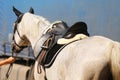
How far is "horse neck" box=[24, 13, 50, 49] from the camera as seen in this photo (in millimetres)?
4363

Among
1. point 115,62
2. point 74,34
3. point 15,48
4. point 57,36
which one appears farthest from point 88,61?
point 15,48

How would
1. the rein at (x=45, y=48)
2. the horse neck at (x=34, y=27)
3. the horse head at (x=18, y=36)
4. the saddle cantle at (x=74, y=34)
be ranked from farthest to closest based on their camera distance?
the horse head at (x=18, y=36) → the horse neck at (x=34, y=27) → the rein at (x=45, y=48) → the saddle cantle at (x=74, y=34)

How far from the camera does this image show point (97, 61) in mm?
2916

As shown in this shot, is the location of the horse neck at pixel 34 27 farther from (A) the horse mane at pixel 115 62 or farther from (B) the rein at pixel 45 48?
(A) the horse mane at pixel 115 62

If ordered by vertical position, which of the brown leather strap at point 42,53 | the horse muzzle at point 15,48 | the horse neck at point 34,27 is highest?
the horse neck at point 34,27

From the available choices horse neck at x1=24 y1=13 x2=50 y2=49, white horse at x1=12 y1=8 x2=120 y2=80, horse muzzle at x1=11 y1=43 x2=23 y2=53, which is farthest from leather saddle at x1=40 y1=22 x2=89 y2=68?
horse muzzle at x1=11 y1=43 x2=23 y2=53

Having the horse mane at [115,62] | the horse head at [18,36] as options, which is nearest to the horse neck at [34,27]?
the horse head at [18,36]

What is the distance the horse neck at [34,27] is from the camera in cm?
436

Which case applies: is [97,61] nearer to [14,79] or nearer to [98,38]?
[98,38]

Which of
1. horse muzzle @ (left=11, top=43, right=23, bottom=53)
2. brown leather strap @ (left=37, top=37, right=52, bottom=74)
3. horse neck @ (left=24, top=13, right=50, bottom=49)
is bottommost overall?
horse muzzle @ (left=11, top=43, right=23, bottom=53)

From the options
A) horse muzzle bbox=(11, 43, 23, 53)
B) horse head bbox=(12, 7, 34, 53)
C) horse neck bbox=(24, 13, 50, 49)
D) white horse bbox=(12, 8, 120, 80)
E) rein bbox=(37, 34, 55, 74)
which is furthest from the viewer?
horse muzzle bbox=(11, 43, 23, 53)

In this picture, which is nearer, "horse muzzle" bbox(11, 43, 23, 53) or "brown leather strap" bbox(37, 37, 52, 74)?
"brown leather strap" bbox(37, 37, 52, 74)

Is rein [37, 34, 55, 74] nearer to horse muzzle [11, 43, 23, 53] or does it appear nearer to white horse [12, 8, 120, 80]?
white horse [12, 8, 120, 80]

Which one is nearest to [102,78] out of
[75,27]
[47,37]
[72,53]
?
[72,53]
